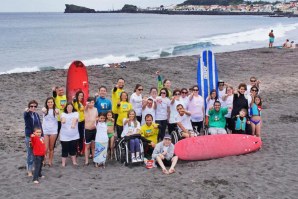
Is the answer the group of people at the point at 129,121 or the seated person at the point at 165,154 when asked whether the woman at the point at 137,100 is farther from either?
the seated person at the point at 165,154

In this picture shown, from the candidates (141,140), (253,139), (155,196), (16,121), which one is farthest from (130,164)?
(16,121)

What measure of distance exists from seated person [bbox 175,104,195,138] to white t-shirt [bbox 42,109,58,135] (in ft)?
9.23

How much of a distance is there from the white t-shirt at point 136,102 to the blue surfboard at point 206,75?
2.90 metres

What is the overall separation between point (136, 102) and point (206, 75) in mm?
3305

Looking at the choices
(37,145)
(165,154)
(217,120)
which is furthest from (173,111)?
(37,145)

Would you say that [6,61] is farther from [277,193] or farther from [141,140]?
[277,193]

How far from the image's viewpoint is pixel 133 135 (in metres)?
8.83

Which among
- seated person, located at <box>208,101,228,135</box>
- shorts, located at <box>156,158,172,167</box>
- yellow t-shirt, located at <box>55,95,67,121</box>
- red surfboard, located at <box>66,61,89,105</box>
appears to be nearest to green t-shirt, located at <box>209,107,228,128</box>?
seated person, located at <box>208,101,228,135</box>

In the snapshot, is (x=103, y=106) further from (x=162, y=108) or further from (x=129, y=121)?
(x=162, y=108)

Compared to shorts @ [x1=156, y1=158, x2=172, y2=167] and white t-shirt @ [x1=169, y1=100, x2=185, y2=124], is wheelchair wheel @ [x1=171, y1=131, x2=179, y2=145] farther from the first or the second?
shorts @ [x1=156, y1=158, x2=172, y2=167]

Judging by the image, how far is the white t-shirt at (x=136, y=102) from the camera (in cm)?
952

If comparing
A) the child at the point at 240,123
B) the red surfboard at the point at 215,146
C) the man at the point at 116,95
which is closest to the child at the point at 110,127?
the man at the point at 116,95

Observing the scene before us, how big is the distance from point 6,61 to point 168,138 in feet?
97.1

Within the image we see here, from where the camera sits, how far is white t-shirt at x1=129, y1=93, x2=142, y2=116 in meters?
9.52
